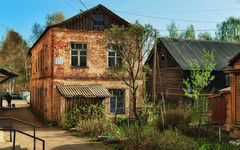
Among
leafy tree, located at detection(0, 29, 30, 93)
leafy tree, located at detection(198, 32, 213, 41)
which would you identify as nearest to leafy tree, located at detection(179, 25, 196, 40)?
leafy tree, located at detection(198, 32, 213, 41)

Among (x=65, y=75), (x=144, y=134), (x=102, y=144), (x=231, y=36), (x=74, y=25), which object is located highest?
(x=231, y=36)

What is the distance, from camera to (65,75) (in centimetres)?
1728


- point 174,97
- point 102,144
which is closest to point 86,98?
point 102,144

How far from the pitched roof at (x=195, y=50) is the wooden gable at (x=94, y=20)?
25.7 ft

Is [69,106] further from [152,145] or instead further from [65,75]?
[152,145]

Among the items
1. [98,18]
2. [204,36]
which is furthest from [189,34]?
[98,18]

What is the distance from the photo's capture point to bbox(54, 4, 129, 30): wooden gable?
17.6 metres

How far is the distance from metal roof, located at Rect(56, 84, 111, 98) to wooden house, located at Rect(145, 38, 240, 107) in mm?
7089

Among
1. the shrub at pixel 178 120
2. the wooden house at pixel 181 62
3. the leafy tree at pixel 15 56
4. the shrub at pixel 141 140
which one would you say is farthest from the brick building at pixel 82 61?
the leafy tree at pixel 15 56

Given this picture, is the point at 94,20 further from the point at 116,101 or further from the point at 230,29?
the point at 230,29

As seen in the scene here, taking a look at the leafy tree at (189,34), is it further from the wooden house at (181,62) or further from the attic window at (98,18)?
the attic window at (98,18)

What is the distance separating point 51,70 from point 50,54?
1.11 metres

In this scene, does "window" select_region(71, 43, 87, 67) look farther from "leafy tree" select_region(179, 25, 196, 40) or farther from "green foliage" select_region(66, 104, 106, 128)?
"leafy tree" select_region(179, 25, 196, 40)

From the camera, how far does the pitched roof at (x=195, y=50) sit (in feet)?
78.7
